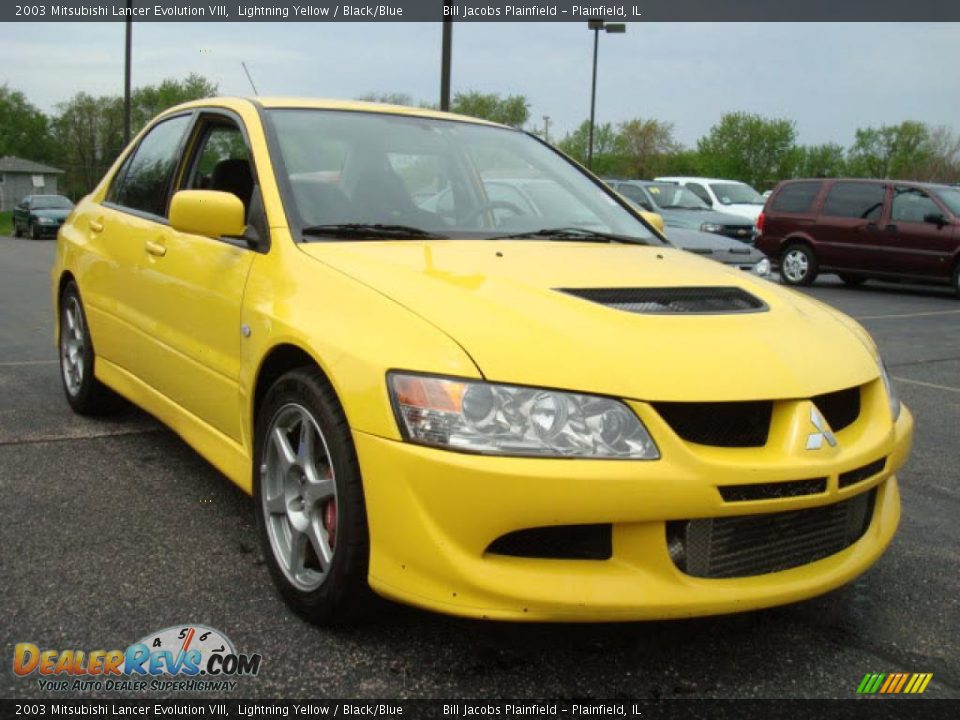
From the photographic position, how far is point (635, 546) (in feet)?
7.69

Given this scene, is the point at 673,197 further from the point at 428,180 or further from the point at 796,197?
the point at 428,180

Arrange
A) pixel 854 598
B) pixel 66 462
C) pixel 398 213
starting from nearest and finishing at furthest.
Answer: pixel 854 598 < pixel 398 213 < pixel 66 462

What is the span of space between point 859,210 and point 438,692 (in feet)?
48.1

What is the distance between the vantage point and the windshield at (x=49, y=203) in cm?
3312

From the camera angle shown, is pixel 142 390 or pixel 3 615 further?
pixel 142 390

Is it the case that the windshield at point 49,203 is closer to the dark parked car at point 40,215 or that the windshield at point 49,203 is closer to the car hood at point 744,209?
the dark parked car at point 40,215

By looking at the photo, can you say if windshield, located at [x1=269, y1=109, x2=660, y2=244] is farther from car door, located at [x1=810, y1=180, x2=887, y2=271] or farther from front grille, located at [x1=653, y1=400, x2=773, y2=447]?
car door, located at [x1=810, y1=180, x2=887, y2=271]

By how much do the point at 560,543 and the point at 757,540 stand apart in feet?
1.62

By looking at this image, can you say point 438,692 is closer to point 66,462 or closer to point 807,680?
point 807,680

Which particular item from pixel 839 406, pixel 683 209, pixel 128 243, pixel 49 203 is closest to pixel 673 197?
pixel 683 209

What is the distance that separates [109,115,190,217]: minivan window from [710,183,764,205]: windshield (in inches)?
684

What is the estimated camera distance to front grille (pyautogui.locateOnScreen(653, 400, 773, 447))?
7.84ft

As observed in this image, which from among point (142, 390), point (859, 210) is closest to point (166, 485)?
point (142, 390)

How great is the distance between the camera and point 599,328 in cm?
254
